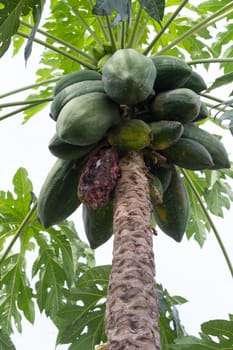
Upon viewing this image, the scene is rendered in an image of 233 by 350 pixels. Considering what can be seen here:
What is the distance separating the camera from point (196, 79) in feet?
8.22

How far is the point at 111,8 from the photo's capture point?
6.67 feet

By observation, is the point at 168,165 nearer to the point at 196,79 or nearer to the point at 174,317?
the point at 196,79

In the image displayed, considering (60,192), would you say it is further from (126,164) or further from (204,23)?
(204,23)

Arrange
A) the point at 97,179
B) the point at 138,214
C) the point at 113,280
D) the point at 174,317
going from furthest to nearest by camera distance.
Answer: the point at 174,317
the point at 97,179
the point at 138,214
the point at 113,280

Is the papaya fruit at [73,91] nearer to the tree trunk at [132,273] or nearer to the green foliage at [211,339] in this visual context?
the tree trunk at [132,273]

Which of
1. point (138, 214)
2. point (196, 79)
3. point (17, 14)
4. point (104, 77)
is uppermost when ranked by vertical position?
point (17, 14)

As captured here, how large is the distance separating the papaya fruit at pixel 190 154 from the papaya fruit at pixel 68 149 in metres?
0.32

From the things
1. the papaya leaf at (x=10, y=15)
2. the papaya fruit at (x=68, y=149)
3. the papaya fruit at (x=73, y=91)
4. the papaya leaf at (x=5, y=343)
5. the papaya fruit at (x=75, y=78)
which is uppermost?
the papaya leaf at (x=10, y=15)

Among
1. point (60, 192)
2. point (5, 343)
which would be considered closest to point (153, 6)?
point (60, 192)

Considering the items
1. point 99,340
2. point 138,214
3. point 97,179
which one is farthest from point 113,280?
point 99,340

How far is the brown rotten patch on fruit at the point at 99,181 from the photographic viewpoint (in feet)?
6.68

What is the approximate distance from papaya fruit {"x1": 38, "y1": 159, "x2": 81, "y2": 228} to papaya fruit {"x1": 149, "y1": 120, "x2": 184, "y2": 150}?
13.8 inches

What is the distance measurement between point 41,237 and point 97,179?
1602mm

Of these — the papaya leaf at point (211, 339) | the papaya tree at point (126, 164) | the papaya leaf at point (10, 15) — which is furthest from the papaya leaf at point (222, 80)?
the papaya leaf at point (211, 339)
